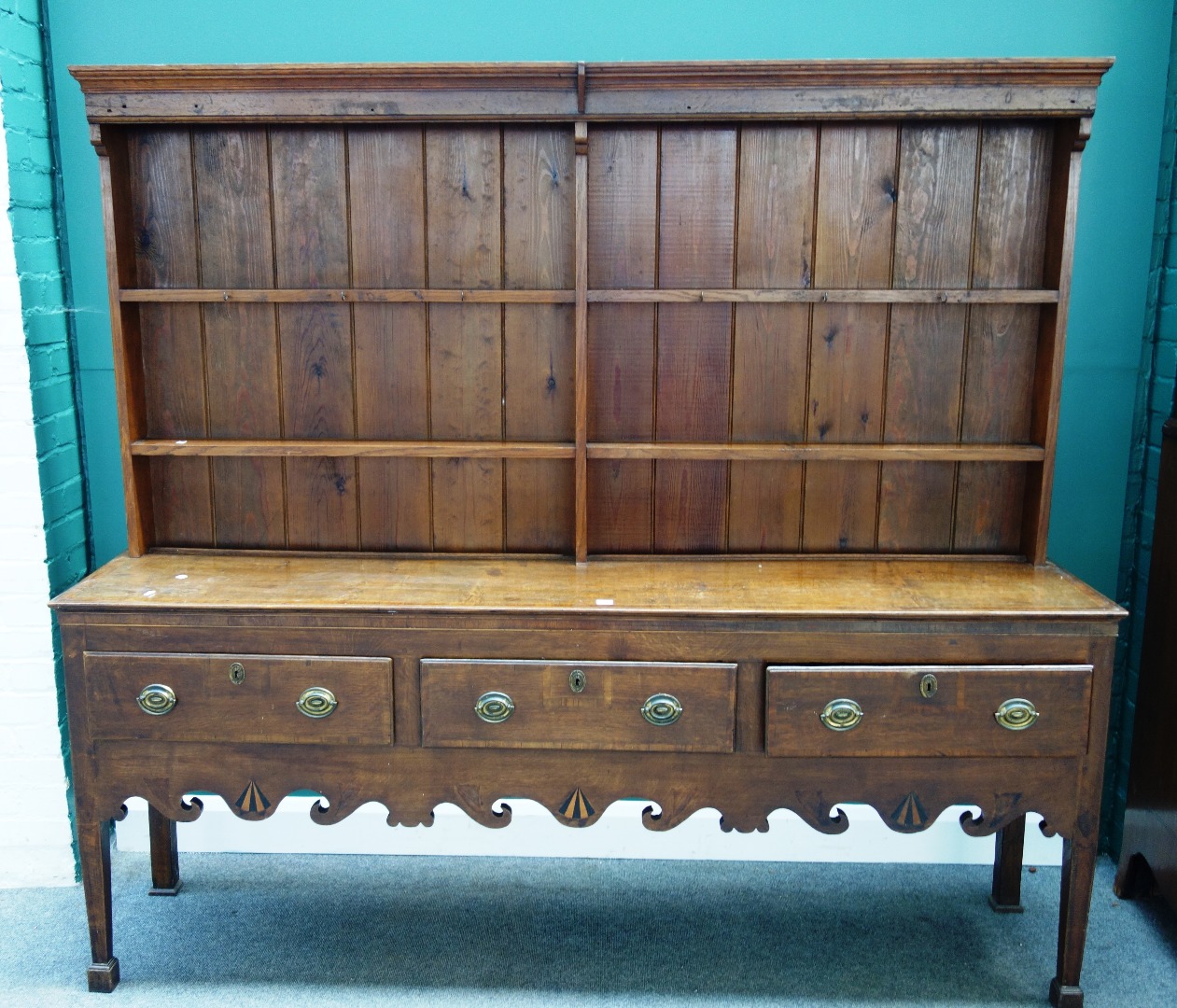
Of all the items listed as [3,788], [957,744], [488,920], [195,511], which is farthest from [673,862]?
[3,788]

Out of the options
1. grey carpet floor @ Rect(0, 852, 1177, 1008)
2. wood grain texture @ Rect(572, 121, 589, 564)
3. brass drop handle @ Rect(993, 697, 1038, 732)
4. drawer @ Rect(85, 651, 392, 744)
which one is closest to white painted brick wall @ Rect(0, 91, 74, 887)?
grey carpet floor @ Rect(0, 852, 1177, 1008)

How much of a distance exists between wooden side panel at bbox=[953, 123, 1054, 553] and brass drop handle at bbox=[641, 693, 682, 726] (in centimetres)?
90

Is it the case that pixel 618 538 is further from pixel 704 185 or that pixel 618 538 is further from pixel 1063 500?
pixel 1063 500

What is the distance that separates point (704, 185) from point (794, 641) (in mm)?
1066

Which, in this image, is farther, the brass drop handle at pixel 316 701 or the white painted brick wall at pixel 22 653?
the white painted brick wall at pixel 22 653

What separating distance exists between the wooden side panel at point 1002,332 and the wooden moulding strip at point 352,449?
3.21ft

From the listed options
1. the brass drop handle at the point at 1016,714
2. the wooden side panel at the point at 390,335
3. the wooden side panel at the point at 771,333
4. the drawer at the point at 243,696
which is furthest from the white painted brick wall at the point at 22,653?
the brass drop handle at the point at 1016,714

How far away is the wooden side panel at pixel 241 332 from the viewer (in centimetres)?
246

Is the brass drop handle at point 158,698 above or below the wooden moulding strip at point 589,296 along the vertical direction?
below

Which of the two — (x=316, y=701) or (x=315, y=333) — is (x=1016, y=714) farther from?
(x=315, y=333)

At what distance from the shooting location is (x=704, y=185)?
7.98 feet

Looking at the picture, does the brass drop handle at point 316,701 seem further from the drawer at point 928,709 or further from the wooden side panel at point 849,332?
the wooden side panel at point 849,332

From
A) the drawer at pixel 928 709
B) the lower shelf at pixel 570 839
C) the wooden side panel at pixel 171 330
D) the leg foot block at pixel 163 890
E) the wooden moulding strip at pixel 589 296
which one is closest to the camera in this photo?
the drawer at pixel 928 709

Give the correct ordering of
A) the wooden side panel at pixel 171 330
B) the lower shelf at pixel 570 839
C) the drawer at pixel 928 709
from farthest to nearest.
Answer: the lower shelf at pixel 570 839 < the wooden side panel at pixel 171 330 < the drawer at pixel 928 709
